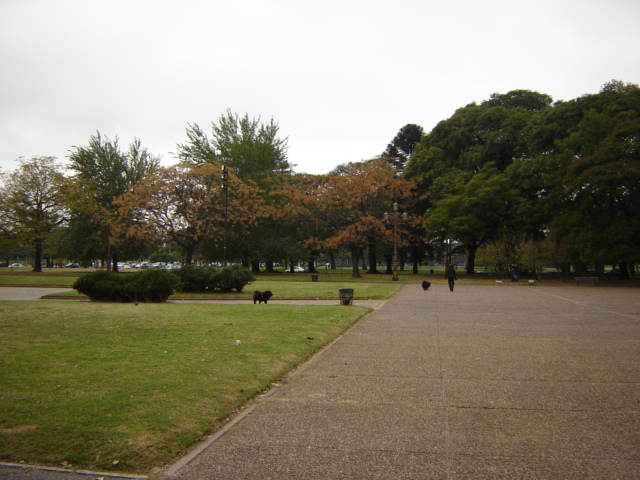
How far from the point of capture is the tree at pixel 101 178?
47.6 metres

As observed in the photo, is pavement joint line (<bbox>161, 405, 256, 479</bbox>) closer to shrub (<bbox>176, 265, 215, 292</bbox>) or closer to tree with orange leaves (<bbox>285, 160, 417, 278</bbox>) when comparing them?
shrub (<bbox>176, 265, 215, 292</bbox>)

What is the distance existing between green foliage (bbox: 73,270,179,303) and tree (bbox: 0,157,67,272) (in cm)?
3439

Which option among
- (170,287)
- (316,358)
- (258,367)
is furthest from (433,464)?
(170,287)

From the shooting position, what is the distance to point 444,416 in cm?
513

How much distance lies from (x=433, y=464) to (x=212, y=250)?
45.8 meters

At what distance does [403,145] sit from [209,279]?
47.0 m

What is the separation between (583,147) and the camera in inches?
1406

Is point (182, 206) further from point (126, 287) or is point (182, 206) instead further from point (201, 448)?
point (201, 448)

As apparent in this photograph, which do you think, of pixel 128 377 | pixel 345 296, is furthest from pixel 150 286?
pixel 128 377

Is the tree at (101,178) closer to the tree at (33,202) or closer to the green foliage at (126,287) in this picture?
the tree at (33,202)

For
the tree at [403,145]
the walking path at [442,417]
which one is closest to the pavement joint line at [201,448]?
the walking path at [442,417]

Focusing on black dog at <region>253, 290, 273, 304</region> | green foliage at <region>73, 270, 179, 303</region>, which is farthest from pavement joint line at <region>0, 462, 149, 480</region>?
black dog at <region>253, 290, 273, 304</region>

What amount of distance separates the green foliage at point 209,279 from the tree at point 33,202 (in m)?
30.3

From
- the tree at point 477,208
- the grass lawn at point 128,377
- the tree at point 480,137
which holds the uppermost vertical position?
the tree at point 480,137
